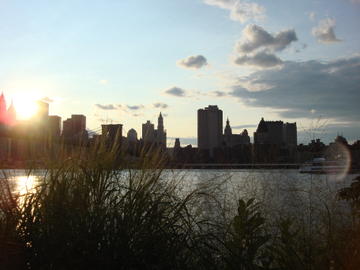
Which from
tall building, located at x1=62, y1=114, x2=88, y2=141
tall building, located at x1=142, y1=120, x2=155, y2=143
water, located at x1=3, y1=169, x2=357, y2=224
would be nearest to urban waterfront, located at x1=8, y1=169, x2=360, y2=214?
water, located at x1=3, y1=169, x2=357, y2=224

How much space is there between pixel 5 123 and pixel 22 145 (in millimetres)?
382

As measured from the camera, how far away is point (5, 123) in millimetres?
4727

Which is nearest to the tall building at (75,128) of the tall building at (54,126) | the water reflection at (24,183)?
the tall building at (54,126)

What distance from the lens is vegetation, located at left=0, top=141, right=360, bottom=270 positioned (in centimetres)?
340

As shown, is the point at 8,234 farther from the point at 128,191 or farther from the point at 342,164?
the point at 342,164

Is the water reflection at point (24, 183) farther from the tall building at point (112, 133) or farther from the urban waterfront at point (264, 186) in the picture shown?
the urban waterfront at point (264, 186)

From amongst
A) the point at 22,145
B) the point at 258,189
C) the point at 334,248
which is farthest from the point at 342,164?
the point at 22,145

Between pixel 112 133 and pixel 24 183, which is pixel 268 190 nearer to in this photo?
pixel 112 133

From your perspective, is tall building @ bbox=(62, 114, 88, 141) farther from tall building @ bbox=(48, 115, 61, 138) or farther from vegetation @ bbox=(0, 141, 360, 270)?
vegetation @ bbox=(0, 141, 360, 270)

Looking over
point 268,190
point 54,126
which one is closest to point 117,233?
point 54,126

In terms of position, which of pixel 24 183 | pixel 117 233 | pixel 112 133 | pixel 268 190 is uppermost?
pixel 112 133

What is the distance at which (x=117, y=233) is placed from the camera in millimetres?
3475

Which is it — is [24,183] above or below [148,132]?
below

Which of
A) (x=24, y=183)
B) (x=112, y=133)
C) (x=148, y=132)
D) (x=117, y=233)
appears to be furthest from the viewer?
(x=148, y=132)
